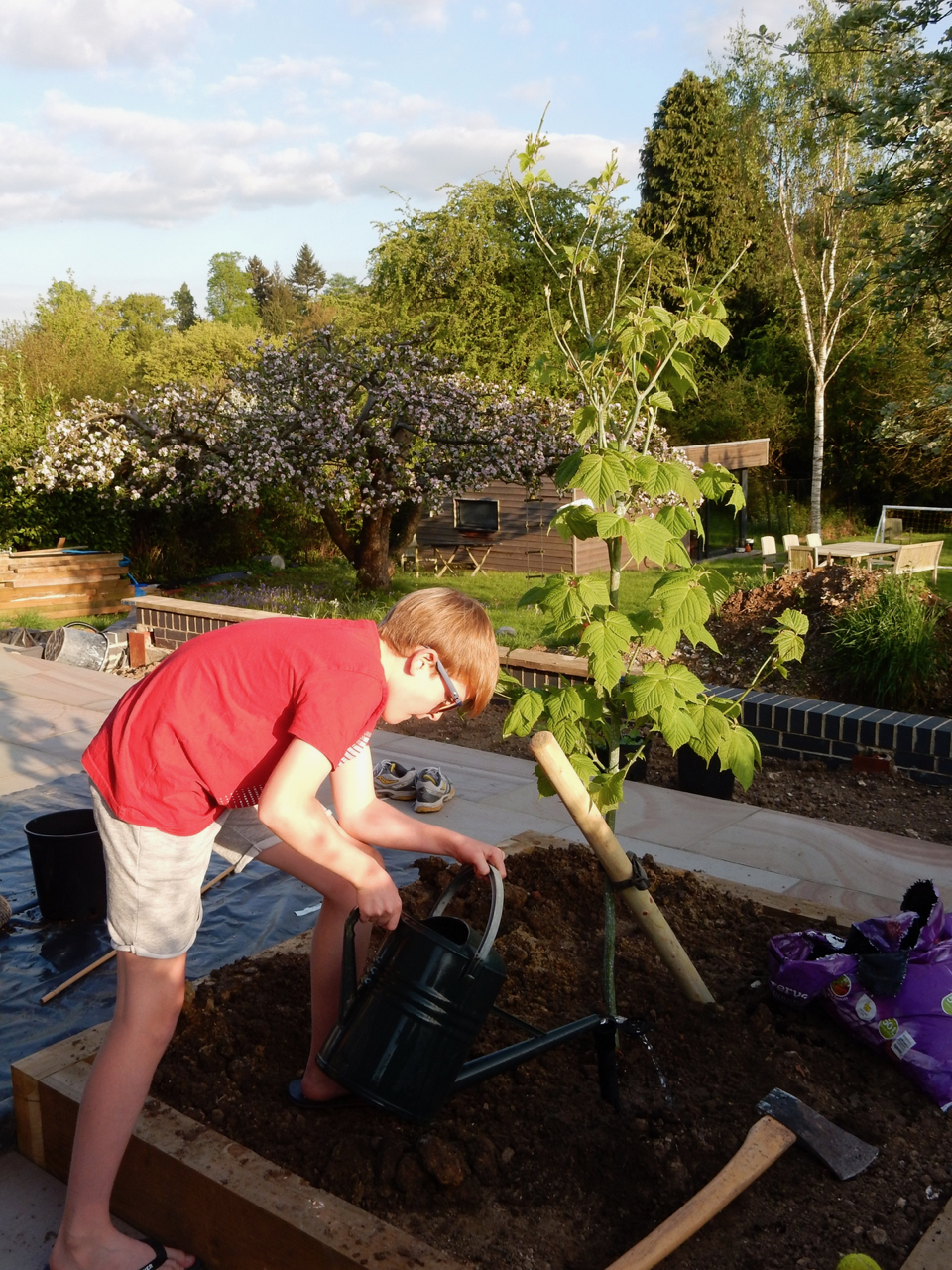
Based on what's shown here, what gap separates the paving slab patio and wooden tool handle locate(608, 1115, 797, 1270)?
1.31 m

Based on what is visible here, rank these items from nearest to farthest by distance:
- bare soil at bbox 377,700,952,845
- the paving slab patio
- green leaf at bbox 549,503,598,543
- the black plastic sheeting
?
1. green leaf at bbox 549,503,598,543
2. the black plastic sheeting
3. the paving slab patio
4. bare soil at bbox 377,700,952,845

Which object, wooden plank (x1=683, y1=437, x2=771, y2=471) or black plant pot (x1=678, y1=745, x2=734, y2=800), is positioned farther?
wooden plank (x1=683, y1=437, x2=771, y2=471)

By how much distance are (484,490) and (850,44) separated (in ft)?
41.7

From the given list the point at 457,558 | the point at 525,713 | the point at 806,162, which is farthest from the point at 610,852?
the point at 806,162

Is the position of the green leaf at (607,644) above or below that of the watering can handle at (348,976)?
above

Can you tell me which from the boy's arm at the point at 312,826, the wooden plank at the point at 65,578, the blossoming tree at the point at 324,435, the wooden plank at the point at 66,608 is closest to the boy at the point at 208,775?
the boy's arm at the point at 312,826

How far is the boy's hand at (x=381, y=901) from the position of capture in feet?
6.19

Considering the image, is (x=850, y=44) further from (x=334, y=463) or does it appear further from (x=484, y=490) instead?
(x=484, y=490)

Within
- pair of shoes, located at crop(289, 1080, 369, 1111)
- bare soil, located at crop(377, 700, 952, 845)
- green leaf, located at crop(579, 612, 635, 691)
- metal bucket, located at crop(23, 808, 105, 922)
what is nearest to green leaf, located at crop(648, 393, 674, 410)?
green leaf, located at crop(579, 612, 635, 691)

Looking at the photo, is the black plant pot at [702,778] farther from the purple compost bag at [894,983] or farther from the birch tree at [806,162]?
the birch tree at [806,162]

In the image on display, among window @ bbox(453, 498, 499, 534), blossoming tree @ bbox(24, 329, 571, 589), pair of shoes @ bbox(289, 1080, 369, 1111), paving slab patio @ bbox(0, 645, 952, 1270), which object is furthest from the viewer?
window @ bbox(453, 498, 499, 534)

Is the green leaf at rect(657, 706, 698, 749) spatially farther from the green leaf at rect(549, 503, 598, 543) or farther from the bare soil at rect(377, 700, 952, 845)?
the bare soil at rect(377, 700, 952, 845)

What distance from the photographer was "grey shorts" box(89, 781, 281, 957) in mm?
1977

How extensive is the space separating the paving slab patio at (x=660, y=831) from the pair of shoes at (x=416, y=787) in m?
0.06
